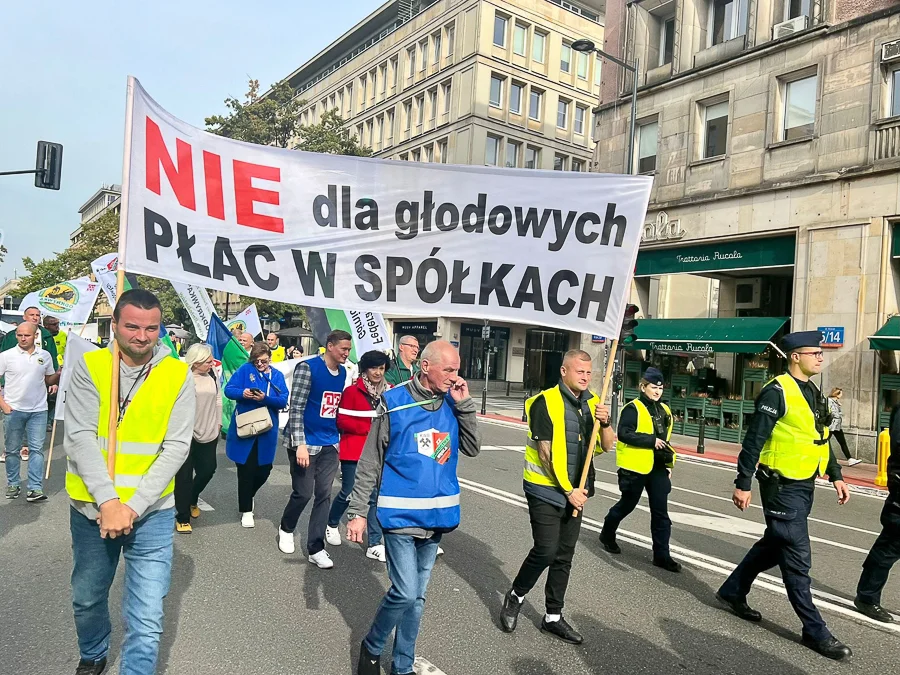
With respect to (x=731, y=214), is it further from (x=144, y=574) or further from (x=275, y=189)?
(x=144, y=574)

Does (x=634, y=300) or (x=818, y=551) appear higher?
(x=634, y=300)

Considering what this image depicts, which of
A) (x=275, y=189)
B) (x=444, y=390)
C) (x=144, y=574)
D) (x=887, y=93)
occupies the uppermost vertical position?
(x=887, y=93)

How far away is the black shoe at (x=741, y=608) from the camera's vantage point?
15.8ft

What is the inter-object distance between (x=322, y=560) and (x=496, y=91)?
37988 mm

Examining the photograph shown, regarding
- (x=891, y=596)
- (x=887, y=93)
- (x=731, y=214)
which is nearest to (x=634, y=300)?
(x=731, y=214)

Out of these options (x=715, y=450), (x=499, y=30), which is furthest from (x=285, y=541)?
(x=499, y=30)

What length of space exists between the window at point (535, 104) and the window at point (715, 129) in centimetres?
2203

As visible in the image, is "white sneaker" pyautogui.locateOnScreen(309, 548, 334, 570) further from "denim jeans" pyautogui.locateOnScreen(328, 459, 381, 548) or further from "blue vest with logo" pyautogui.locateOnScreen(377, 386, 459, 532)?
"blue vest with logo" pyautogui.locateOnScreen(377, 386, 459, 532)

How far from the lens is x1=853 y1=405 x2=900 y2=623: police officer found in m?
4.99

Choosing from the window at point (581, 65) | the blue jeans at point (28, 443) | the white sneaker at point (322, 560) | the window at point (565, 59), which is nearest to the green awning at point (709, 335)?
the white sneaker at point (322, 560)

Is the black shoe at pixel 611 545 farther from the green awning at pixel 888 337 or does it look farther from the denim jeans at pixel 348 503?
the green awning at pixel 888 337

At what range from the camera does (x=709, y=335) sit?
62.4ft

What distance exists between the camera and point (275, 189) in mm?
4523

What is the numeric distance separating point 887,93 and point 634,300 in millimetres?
9128
